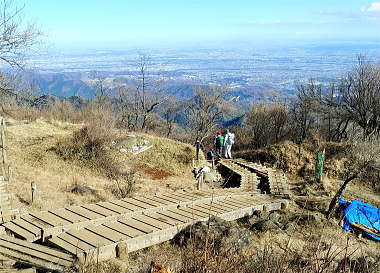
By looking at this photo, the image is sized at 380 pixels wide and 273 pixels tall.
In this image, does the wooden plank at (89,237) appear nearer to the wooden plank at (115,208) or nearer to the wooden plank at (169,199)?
the wooden plank at (115,208)

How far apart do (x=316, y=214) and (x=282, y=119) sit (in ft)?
70.4

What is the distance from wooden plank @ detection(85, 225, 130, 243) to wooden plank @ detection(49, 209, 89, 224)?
31 centimetres

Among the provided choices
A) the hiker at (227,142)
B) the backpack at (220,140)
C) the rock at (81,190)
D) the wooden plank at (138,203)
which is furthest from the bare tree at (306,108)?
the wooden plank at (138,203)

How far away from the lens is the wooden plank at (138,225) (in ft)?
27.0

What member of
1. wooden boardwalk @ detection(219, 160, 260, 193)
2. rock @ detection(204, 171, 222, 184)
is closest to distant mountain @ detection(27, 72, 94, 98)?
wooden boardwalk @ detection(219, 160, 260, 193)

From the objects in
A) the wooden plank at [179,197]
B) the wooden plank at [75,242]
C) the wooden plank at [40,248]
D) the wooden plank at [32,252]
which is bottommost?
the wooden plank at [179,197]

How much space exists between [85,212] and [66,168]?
Answer: 906 centimetres

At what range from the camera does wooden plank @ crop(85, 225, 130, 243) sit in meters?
7.59

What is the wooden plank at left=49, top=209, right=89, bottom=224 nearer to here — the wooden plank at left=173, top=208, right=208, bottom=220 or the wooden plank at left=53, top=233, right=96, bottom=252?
the wooden plank at left=53, top=233, right=96, bottom=252

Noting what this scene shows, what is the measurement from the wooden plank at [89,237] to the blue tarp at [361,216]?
819 cm

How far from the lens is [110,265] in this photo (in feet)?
22.0

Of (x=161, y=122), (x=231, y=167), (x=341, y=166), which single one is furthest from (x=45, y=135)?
(x=161, y=122)

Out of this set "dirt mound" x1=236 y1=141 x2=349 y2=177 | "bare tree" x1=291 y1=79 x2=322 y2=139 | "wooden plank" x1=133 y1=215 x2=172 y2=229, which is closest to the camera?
"wooden plank" x1=133 y1=215 x2=172 y2=229

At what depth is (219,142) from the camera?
20.9 metres
